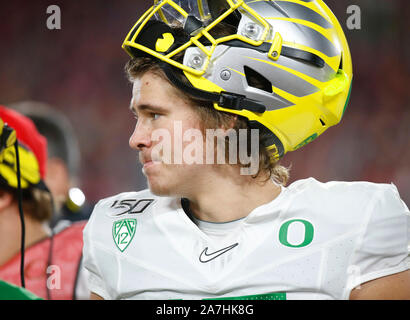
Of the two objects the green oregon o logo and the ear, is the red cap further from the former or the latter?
the green oregon o logo

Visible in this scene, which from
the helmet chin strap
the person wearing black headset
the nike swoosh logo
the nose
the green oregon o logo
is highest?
the helmet chin strap

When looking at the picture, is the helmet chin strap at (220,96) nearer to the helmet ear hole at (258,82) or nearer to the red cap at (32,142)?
the helmet ear hole at (258,82)

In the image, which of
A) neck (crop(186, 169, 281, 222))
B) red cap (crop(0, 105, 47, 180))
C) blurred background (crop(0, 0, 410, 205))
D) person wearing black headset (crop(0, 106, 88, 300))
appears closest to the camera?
neck (crop(186, 169, 281, 222))

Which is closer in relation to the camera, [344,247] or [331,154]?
[344,247]

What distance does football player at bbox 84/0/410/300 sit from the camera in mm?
1179

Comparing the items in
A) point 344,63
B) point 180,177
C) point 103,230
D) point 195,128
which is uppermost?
point 344,63

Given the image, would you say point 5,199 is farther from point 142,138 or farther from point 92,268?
point 142,138

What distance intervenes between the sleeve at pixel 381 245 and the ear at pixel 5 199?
4.52 feet

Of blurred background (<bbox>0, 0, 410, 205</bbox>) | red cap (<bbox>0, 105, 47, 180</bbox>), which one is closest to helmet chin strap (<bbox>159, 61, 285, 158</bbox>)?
red cap (<bbox>0, 105, 47, 180</bbox>)

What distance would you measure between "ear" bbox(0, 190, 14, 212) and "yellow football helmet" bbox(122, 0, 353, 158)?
40.4 inches

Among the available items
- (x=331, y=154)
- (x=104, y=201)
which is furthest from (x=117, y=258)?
A: (x=331, y=154)
